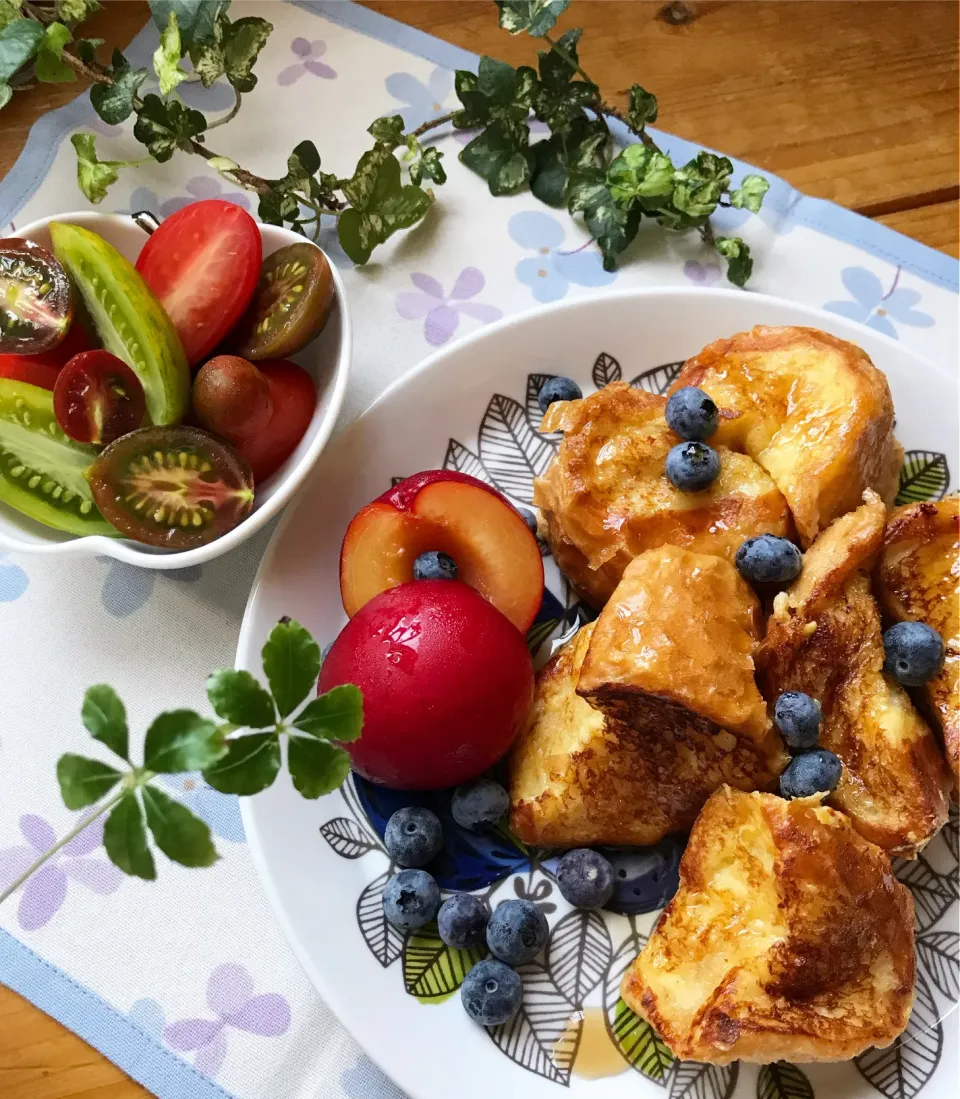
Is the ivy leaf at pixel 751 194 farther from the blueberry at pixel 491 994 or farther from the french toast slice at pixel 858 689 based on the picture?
the blueberry at pixel 491 994

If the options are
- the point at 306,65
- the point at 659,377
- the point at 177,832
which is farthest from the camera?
the point at 306,65

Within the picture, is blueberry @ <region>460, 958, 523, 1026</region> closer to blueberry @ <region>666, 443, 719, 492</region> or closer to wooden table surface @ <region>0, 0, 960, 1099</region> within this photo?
blueberry @ <region>666, 443, 719, 492</region>

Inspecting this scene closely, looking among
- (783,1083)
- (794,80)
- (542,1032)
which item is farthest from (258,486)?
(794,80)

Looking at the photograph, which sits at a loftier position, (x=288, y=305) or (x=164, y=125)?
(x=164, y=125)

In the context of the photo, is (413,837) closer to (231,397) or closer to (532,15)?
(231,397)

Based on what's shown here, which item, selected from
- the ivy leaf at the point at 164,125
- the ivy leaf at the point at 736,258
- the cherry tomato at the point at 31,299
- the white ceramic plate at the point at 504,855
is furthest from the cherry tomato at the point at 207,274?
the ivy leaf at the point at 736,258

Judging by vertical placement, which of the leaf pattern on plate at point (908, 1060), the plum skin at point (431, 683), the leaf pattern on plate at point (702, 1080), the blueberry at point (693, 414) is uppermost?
the blueberry at point (693, 414)

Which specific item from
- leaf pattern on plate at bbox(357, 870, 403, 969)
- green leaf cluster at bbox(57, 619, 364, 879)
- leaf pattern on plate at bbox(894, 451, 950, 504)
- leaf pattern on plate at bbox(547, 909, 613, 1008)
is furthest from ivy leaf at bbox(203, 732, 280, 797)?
leaf pattern on plate at bbox(894, 451, 950, 504)
